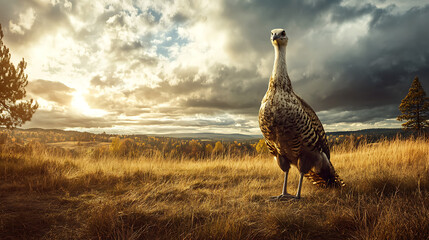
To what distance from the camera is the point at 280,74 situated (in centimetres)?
423

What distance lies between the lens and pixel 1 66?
13.0 m

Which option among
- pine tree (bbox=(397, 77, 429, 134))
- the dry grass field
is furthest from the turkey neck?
pine tree (bbox=(397, 77, 429, 134))

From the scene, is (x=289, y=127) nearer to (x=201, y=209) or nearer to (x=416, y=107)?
(x=201, y=209)

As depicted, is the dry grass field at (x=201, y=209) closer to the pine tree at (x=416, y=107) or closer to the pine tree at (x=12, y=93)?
the pine tree at (x=12, y=93)

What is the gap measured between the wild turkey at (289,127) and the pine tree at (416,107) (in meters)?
24.9

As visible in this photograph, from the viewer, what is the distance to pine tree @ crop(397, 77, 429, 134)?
22.3m

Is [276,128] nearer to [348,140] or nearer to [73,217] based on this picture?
[73,217]

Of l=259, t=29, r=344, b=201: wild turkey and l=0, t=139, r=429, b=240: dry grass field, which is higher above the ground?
l=259, t=29, r=344, b=201: wild turkey

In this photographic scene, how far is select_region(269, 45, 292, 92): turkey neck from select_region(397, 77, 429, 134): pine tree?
25.7 meters

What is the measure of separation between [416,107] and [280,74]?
2706 cm

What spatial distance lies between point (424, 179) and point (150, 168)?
7.41 metres

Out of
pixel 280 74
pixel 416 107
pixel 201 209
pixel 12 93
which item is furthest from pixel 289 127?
pixel 416 107

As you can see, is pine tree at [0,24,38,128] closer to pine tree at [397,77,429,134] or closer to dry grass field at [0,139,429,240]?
dry grass field at [0,139,429,240]

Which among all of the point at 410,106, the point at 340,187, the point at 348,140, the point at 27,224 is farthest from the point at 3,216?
the point at 410,106
